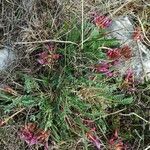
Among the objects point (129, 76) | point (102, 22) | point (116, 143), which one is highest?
point (102, 22)

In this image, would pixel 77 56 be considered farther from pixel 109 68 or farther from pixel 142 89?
pixel 142 89

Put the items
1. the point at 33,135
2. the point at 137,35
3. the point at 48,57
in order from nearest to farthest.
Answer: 1. the point at 33,135
2. the point at 48,57
3. the point at 137,35

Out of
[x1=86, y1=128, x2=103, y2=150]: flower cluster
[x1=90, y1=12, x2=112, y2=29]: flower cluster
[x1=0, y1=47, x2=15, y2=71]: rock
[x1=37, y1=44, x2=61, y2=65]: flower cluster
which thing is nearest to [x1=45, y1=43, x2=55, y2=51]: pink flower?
[x1=37, y1=44, x2=61, y2=65]: flower cluster

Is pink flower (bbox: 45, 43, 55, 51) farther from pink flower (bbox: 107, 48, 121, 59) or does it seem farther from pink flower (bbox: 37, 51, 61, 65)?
pink flower (bbox: 107, 48, 121, 59)

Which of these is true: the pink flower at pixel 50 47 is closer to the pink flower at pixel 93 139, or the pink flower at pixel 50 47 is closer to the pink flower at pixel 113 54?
the pink flower at pixel 113 54

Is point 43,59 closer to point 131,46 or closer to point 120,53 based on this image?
point 120,53

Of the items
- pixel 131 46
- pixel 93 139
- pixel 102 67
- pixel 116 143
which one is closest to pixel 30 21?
pixel 102 67

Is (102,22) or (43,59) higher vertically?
(102,22)
